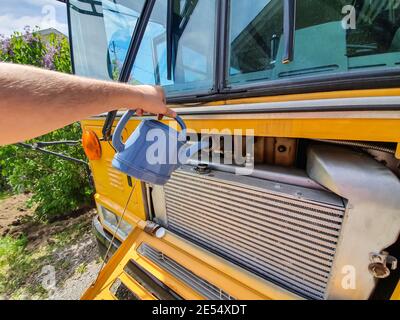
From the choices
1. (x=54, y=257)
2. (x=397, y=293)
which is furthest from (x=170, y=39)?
(x=54, y=257)

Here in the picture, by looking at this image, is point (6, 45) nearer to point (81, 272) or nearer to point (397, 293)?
point (81, 272)

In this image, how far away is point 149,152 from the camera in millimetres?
Answer: 930

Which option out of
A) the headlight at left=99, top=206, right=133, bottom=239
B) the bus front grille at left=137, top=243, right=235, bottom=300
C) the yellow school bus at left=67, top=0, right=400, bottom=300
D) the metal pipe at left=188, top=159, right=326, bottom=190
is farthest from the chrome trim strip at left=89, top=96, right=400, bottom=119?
the headlight at left=99, top=206, right=133, bottom=239

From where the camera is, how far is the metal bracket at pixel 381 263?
0.73 meters

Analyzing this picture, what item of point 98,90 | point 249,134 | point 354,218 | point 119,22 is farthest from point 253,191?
point 119,22

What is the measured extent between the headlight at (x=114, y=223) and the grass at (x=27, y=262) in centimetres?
117

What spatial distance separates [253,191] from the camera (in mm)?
980

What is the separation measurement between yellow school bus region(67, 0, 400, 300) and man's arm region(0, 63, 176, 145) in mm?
480

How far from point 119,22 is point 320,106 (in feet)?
4.52

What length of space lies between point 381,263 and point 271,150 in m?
0.58

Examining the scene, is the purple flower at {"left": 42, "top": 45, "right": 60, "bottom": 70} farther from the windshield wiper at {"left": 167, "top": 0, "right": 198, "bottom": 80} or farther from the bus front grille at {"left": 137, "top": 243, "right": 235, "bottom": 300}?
the bus front grille at {"left": 137, "top": 243, "right": 235, "bottom": 300}

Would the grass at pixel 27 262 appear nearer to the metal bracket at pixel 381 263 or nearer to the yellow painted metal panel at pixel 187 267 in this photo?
the yellow painted metal panel at pixel 187 267

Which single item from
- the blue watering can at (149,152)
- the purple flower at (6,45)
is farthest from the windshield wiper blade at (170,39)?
the purple flower at (6,45)
